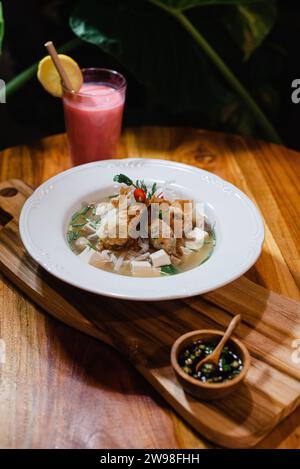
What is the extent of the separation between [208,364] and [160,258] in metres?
0.42

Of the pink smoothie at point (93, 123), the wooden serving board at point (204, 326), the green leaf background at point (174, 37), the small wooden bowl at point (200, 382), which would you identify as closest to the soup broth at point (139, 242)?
the wooden serving board at point (204, 326)

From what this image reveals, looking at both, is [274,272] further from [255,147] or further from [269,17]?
[269,17]

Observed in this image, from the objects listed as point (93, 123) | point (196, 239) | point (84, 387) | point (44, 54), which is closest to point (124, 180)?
point (196, 239)

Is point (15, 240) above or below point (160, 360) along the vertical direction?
below

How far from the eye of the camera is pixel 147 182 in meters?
2.02

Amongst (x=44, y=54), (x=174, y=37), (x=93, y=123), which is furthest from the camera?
(x=44, y=54)

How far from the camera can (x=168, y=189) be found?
78.5 inches

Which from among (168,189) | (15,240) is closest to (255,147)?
(168,189)

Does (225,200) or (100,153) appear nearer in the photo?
(225,200)

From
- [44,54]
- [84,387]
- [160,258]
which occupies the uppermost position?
[160,258]

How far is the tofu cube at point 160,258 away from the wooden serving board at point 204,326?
0.13 meters

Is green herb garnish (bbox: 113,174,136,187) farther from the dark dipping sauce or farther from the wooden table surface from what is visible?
the dark dipping sauce

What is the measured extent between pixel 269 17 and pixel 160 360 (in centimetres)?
220

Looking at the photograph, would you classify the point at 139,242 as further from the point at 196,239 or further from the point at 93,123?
the point at 93,123
